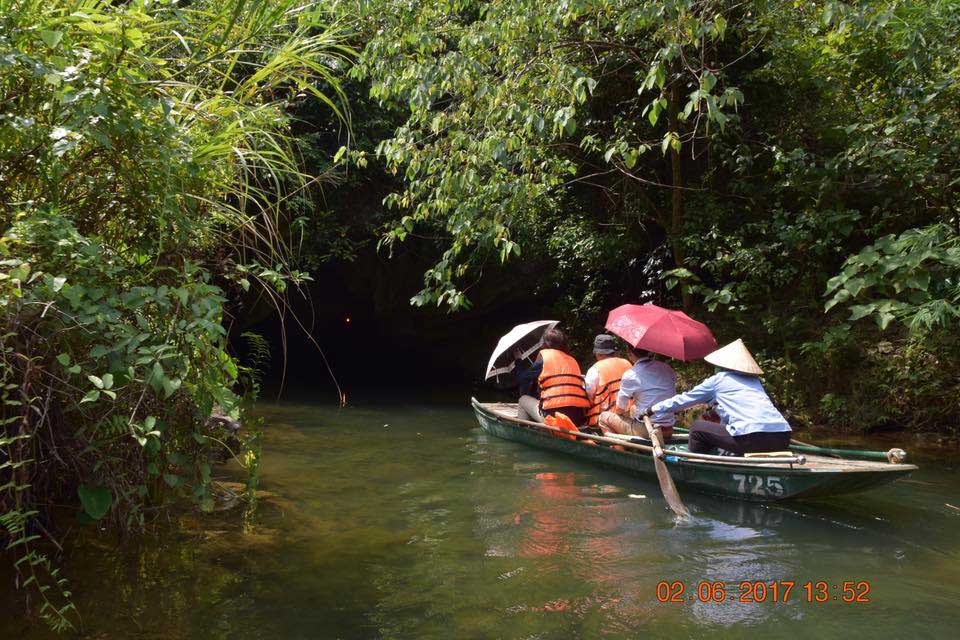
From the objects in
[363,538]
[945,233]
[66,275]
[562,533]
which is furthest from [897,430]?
[66,275]

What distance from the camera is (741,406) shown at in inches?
233

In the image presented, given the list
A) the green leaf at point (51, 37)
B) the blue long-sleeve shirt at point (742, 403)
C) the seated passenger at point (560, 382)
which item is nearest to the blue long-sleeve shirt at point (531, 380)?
the seated passenger at point (560, 382)

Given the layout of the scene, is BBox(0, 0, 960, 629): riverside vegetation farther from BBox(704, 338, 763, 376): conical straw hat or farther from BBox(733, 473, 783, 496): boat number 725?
BBox(733, 473, 783, 496): boat number 725

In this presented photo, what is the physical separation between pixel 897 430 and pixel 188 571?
7932 mm

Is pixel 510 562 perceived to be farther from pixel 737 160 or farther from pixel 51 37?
pixel 737 160

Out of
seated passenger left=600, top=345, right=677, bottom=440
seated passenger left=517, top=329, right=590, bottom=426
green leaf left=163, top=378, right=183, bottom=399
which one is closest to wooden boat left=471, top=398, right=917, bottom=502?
seated passenger left=600, top=345, right=677, bottom=440

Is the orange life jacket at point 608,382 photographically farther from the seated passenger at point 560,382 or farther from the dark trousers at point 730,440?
the dark trousers at point 730,440

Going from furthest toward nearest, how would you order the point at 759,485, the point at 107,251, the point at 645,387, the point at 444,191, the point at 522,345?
the point at 522,345 → the point at 444,191 → the point at 645,387 → the point at 759,485 → the point at 107,251

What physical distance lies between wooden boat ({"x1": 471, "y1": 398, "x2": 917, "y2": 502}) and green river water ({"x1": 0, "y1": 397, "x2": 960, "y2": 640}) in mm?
151

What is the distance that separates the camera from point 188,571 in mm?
4273

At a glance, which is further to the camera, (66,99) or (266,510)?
(266,510)

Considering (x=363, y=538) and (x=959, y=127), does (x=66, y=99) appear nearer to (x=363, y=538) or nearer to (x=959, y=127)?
(x=363, y=538)

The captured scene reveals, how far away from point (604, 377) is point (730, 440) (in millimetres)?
2030
